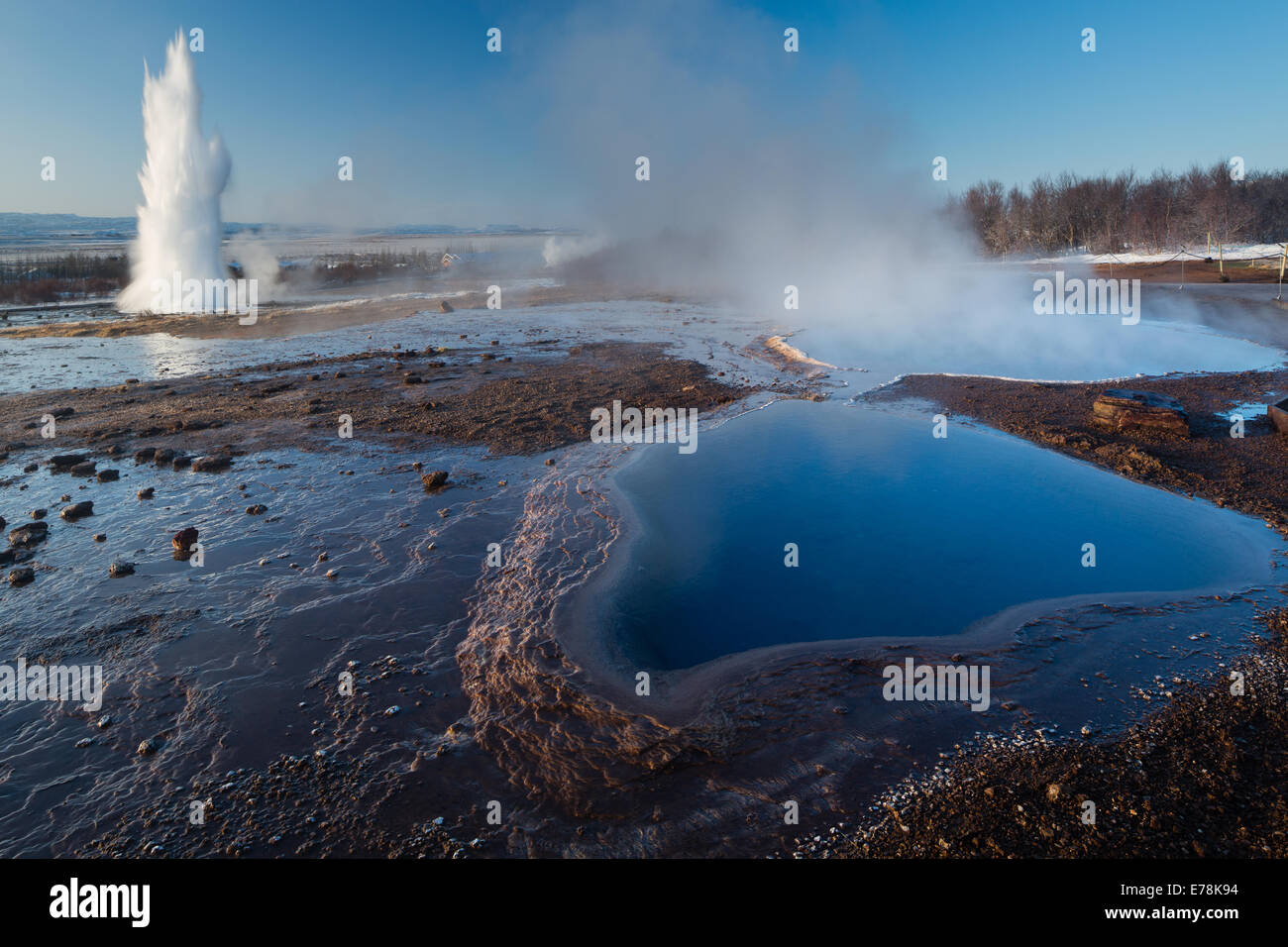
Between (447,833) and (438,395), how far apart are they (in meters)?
11.0

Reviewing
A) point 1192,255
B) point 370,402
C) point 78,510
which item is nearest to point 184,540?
point 78,510

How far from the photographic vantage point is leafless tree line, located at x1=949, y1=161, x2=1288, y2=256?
4631cm

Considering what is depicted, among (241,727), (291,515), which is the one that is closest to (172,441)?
(291,515)

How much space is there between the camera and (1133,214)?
51531mm

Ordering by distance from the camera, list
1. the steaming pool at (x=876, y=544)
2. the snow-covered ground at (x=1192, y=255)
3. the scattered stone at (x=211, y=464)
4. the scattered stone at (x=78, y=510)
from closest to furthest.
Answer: the steaming pool at (x=876, y=544), the scattered stone at (x=78, y=510), the scattered stone at (x=211, y=464), the snow-covered ground at (x=1192, y=255)

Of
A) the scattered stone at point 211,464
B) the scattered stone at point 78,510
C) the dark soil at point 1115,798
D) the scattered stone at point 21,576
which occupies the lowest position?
the dark soil at point 1115,798

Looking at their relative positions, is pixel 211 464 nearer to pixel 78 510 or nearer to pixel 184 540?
pixel 78 510

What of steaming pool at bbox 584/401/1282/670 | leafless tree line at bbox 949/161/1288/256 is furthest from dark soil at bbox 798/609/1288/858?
leafless tree line at bbox 949/161/1288/256

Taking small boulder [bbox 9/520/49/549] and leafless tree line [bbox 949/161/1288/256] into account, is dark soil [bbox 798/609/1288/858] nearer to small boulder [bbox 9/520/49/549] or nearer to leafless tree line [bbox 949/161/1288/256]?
small boulder [bbox 9/520/49/549]

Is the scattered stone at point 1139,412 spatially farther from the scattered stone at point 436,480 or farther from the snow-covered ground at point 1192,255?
the snow-covered ground at point 1192,255

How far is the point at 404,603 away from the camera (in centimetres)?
573

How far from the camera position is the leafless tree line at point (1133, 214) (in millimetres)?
46312

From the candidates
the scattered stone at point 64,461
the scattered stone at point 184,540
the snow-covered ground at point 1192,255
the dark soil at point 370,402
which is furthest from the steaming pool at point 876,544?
the snow-covered ground at point 1192,255
